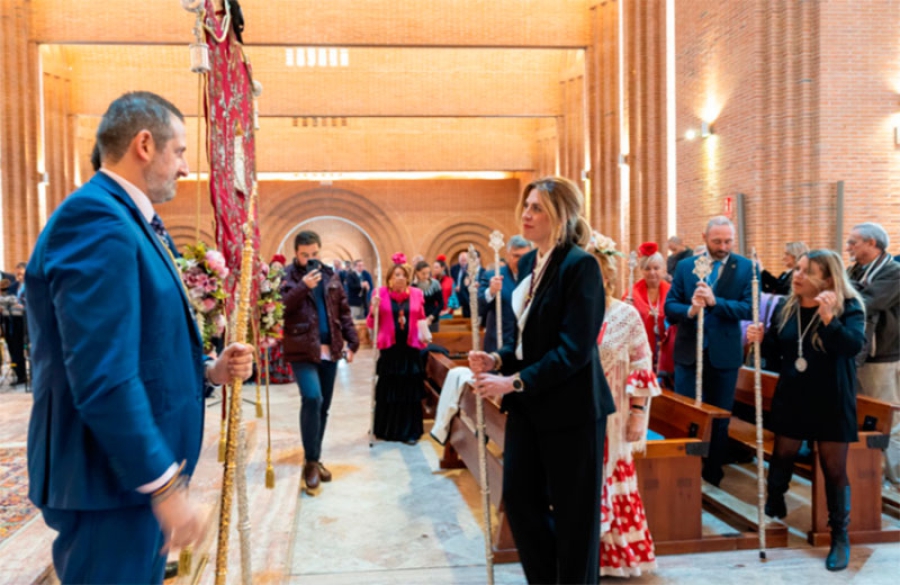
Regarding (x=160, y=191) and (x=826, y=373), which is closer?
(x=160, y=191)

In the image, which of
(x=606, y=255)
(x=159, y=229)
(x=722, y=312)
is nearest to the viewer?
(x=159, y=229)

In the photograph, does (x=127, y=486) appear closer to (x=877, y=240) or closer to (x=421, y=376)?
(x=877, y=240)

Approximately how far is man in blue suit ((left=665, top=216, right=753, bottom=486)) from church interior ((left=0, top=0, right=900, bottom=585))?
28.2 inches

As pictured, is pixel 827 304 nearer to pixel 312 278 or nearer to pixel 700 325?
pixel 700 325

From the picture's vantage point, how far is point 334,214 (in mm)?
25156

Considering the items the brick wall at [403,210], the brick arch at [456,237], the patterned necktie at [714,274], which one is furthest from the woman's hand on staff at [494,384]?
the brick arch at [456,237]

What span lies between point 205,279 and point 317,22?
13.5 meters

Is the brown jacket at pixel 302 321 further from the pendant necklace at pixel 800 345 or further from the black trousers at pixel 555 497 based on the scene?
the pendant necklace at pixel 800 345

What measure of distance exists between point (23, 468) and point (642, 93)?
1278 centimetres

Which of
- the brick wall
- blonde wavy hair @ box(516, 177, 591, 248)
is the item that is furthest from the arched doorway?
blonde wavy hair @ box(516, 177, 591, 248)

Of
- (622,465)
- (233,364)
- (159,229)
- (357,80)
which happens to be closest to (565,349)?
(233,364)

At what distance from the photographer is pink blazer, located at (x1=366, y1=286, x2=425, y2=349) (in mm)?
7656

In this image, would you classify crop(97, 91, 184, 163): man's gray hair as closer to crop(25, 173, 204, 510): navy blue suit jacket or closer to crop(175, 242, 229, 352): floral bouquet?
crop(25, 173, 204, 510): navy blue suit jacket

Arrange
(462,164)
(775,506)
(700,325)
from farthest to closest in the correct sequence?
(462,164), (700,325), (775,506)
